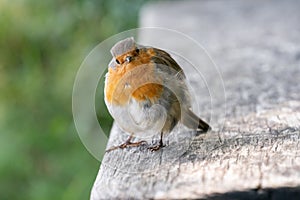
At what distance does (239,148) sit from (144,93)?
31 cm

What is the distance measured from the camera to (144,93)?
1.86m

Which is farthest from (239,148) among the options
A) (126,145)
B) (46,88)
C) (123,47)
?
(46,88)

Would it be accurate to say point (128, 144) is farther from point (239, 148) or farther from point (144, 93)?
point (239, 148)

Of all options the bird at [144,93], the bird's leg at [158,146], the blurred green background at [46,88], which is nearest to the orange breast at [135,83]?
the bird at [144,93]

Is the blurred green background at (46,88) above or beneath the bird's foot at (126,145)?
beneath

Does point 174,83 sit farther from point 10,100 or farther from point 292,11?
point 10,100

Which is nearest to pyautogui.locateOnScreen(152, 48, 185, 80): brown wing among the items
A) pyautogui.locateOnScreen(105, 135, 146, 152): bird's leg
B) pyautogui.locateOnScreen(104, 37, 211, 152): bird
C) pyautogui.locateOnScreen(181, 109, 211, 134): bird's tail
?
pyautogui.locateOnScreen(104, 37, 211, 152): bird

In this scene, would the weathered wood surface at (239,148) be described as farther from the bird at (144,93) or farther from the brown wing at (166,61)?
the brown wing at (166,61)

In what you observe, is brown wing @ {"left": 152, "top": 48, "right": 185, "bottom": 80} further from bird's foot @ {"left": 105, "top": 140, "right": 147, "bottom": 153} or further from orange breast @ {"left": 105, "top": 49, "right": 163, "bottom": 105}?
bird's foot @ {"left": 105, "top": 140, "right": 147, "bottom": 153}

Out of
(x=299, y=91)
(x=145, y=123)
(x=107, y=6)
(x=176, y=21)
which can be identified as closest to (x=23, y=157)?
A: (x=176, y=21)

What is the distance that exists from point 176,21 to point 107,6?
112 centimetres

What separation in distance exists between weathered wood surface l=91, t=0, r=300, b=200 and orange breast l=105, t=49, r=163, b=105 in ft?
0.50

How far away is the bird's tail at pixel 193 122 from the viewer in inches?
79.1

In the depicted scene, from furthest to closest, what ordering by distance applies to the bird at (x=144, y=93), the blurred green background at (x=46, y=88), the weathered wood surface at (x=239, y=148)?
the blurred green background at (x=46, y=88)
the bird at (x=144, y=93)
the weathered wood surface at (x=239, y=148)
